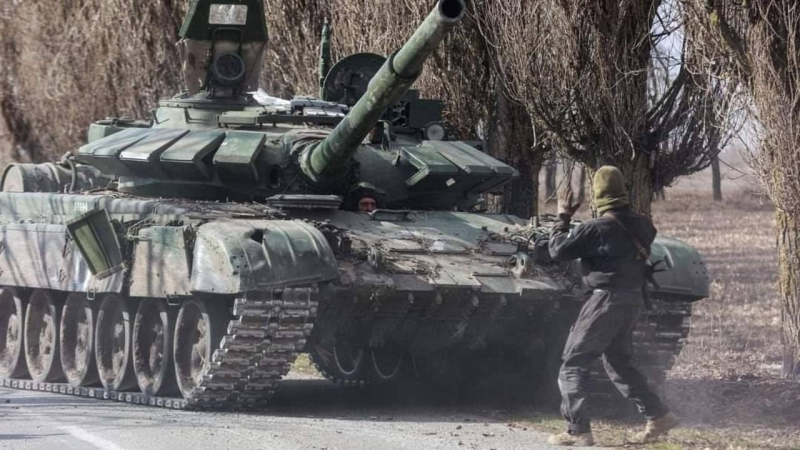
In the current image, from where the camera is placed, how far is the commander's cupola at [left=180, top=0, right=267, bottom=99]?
46.2 ft

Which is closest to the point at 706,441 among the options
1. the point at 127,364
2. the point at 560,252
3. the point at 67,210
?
the point at 560,252

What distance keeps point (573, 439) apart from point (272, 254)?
2.58 meters

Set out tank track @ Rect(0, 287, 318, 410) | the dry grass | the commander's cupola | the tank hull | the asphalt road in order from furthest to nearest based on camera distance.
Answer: the dry grass < the commander's cupola < the tank hull < tank track @ Rect(0, 287, 318, 410) < the asphalt road

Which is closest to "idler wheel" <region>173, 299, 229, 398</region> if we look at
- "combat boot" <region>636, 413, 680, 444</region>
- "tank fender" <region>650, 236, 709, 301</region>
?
"combat boot" <region>636, 413, 680, 444</region>

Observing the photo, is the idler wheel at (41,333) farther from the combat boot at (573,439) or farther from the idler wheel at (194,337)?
the combat boot at (573,439)

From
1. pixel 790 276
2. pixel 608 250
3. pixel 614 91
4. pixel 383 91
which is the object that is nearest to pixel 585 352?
pixel 608 250

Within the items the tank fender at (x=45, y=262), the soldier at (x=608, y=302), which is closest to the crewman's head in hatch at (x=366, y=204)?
the tank fender at (x=45, y=262)

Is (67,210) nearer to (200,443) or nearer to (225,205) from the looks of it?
(225,205)

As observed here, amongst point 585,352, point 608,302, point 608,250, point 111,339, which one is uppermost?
point 608,250

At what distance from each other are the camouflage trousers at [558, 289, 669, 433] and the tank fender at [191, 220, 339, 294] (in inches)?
78.0

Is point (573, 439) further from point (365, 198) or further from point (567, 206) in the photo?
point (365, 198)

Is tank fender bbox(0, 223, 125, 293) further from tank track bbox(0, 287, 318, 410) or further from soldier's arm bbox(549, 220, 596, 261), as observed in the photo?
soldier's arm bbox(549, 220, 596, 261)

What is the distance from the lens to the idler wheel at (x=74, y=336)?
13867mm

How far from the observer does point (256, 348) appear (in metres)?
11.1
